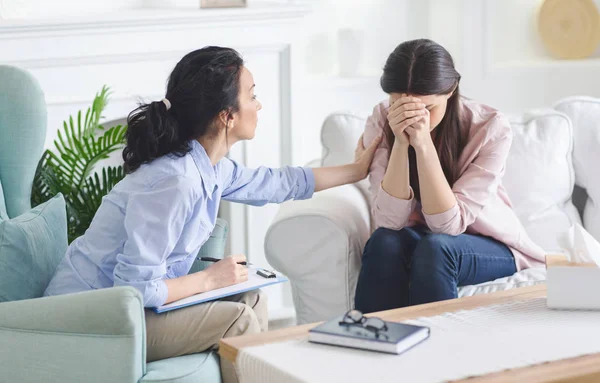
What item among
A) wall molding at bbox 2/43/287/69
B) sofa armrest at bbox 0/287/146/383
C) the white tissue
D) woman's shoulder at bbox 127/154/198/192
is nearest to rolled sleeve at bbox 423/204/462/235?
the white tissue

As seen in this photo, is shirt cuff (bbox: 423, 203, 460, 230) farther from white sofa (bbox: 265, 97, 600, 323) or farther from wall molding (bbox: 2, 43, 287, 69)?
wall molding (bbox: 2, 43, 287, 69)

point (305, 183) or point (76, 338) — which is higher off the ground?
point (305, 183)

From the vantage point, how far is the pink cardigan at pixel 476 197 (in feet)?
7.55

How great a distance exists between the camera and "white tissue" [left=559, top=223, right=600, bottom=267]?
6.11 feet

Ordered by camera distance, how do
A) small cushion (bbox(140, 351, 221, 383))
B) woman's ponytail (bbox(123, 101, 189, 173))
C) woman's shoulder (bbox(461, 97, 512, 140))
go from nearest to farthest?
small cushion (bbox(140, 351, 221, 383)), woman's ponytail (bbox(123, 101, 189, 173)), woman's shoulder (bbox(461, 97, 512, 140))

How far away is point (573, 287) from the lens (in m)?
1.81

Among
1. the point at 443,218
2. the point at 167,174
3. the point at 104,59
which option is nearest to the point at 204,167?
the point at 167,174

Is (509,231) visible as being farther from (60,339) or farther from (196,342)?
(60,339)

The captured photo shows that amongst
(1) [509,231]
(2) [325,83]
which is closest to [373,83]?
Answer: (2) [325,83]

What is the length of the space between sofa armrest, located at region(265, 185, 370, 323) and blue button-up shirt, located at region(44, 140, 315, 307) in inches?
13.0

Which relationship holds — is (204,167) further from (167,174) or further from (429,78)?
(429,78)

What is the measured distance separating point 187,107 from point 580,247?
907 millimetres

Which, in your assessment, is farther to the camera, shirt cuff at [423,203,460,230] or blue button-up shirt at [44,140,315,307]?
shirt cuff at [423,203,460,230]

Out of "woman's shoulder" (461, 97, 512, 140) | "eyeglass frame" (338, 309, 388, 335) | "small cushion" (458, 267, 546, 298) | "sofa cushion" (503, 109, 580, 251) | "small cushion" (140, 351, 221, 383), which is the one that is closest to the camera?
"eyeglass frame" (338, 309, 388, 335)
